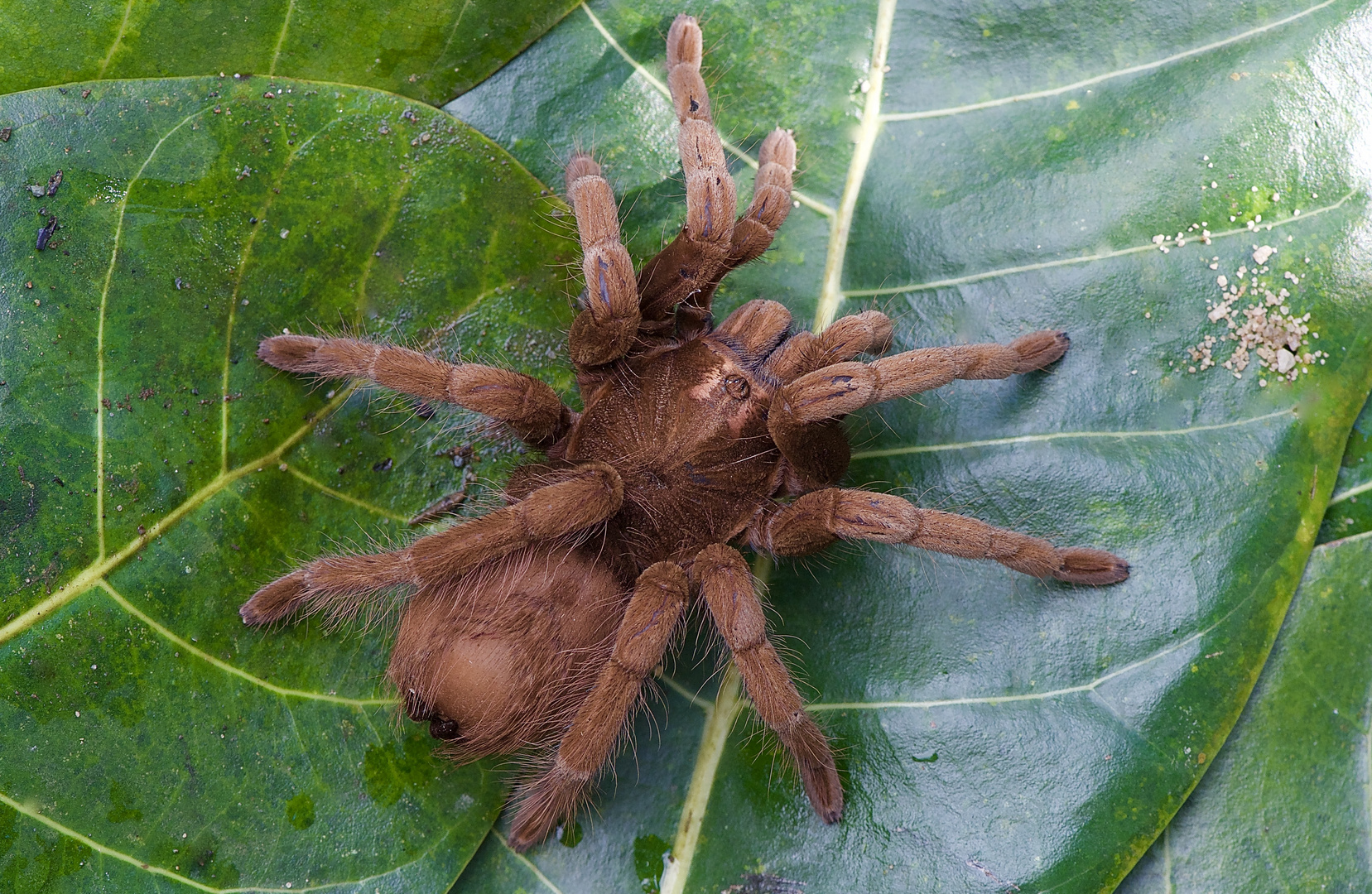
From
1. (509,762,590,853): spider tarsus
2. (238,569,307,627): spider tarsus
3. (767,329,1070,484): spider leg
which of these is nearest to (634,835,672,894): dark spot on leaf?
(509,762,590,853): spider tarsus

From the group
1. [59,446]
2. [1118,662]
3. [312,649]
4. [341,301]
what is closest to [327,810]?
[312,649]

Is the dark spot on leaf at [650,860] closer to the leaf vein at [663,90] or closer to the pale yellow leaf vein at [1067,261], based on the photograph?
the pale yellow leaf vein at [1067,261]

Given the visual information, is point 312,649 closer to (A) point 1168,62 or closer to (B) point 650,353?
(B) point 650,353

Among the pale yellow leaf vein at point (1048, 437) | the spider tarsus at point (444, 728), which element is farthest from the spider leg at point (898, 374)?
the spider tarsus at point (444, 728)

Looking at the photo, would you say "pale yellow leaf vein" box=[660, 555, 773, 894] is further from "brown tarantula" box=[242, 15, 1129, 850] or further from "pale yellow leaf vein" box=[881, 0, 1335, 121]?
"pale yellow leaf vein" box=[881, 0, 1335, 121]

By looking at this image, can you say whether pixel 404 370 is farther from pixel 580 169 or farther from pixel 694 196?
pixel 694 196

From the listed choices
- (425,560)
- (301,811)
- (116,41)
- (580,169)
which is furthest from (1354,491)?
(116,41)

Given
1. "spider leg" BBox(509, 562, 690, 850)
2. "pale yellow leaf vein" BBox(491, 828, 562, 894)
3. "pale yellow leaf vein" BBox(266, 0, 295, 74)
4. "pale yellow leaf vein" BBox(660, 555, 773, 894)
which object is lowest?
"pale yellow leaf vein" BBox(491, 828, 562, 894)
